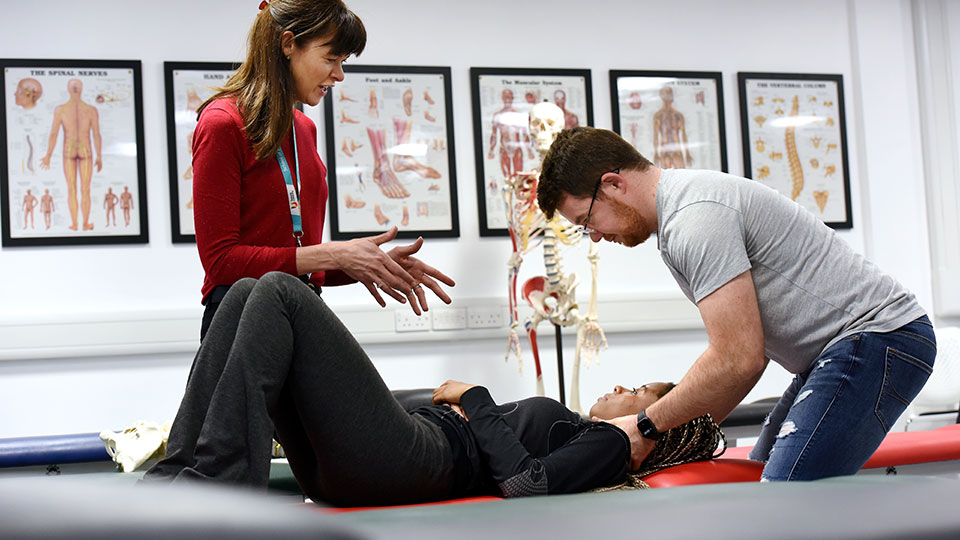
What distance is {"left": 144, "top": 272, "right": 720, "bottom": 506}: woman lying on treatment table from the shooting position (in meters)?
1.47

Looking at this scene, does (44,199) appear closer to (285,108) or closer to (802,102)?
(285,108)

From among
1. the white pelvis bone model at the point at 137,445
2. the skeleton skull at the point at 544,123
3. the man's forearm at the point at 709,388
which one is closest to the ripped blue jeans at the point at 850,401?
the man's forearm at the point at 709,388

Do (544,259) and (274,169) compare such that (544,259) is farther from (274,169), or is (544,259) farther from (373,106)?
(274,169)

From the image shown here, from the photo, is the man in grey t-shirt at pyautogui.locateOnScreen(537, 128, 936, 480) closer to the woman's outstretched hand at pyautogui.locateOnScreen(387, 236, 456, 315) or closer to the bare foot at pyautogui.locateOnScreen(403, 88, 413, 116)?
the woman's outstretched hand at pyautogui.locateOnScreen(387, 236, 456, 315)

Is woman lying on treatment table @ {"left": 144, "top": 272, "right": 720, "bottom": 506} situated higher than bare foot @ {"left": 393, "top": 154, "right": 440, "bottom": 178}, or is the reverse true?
bare foot @ {"left": 393, "top": 154, "right": 440, "bottom": 178}

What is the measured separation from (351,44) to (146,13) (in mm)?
2345

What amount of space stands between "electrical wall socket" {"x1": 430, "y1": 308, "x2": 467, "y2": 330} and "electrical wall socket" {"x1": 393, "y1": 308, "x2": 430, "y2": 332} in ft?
0.13

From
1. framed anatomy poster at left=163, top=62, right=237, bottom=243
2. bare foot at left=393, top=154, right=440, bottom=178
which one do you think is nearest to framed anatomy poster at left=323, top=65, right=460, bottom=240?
bare foot at left=393, top=154, right=440, bottom=178

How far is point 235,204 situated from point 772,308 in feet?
3.97

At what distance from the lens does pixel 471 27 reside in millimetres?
4340

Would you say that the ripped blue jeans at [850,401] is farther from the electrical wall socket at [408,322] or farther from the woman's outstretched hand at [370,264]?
the electrical wall socket at [408,322]

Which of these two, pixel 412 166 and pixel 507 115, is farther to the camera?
pixel 507 115

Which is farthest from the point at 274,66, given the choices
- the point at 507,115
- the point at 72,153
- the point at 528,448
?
the point at 507,115

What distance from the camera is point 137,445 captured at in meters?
2.43
